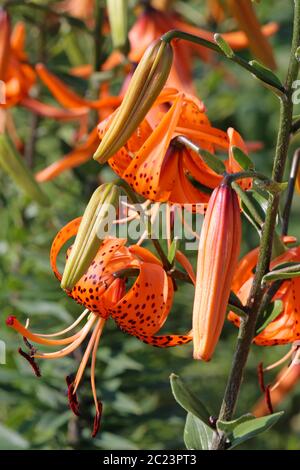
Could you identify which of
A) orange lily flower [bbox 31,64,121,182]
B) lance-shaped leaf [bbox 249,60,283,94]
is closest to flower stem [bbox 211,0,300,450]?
lance-shaped leaf [bbox 249,60,283,94]

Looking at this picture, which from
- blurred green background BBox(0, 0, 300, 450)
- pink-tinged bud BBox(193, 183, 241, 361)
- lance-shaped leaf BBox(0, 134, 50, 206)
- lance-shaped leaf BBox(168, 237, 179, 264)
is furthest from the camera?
blurred green background BBox(0, 0, 300, 450)

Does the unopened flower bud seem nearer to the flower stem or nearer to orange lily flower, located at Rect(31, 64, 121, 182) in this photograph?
the flower stem

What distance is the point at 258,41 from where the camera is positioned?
1.77 meters

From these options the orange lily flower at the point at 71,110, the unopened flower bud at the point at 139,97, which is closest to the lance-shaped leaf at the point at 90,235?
the unopened flower bud at the point at 139,97

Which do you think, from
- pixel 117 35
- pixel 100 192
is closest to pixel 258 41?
pixel 117 35

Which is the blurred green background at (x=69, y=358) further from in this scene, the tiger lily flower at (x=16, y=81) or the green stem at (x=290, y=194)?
the green stem at (x=290, y=194)

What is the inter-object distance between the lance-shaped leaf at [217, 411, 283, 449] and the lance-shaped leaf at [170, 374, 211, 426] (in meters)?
0.03

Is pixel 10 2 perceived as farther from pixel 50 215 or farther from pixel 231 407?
pixel 231 407

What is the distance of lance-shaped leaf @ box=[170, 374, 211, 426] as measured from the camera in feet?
3.83

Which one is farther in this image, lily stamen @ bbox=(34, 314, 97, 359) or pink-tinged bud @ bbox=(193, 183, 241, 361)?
lily stamen @ bbox=(34, 314, 97, 359)

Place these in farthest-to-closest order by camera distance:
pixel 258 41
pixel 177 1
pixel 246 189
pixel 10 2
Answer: pixel 177 1 → pixel 10 2 → pixel 258 41 → pixel 246 189

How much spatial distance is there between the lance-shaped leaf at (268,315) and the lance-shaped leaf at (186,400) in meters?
0.10

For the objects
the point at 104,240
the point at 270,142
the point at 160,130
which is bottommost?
the point at 270,142
